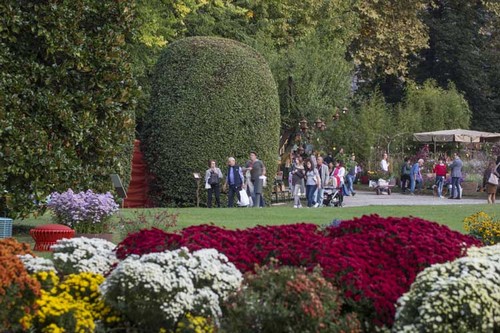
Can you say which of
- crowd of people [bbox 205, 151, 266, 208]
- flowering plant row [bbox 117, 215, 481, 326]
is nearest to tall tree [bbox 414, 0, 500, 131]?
crowd of people [bbox 205, 151, 266, 208]

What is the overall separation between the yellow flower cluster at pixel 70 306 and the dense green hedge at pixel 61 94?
352 inches

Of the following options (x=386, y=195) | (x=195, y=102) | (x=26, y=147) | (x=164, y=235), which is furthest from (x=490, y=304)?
(x=386, y=195)

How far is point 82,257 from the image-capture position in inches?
403

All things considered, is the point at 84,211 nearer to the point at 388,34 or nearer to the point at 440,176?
the point at 440,176

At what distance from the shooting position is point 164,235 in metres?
10.0

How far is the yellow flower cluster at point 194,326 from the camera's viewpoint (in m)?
8.51

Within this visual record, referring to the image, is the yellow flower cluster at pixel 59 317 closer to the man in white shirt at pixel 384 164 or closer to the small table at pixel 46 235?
the small table at pixel 46 235

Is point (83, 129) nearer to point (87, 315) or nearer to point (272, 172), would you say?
point (87, 315)

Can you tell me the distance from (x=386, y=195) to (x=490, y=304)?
3478cm

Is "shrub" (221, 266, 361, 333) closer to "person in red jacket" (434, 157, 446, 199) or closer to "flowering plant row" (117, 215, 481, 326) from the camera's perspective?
"flowering plant row" (117, 215, 481, 326)

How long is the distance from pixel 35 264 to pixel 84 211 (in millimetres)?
7356

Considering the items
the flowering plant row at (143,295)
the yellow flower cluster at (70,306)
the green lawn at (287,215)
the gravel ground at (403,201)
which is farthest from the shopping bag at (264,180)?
the flowering plant row at (143,295)

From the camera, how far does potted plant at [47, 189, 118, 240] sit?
17.1m

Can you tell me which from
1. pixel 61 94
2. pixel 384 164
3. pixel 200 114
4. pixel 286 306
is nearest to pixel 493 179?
pixel 200 114
